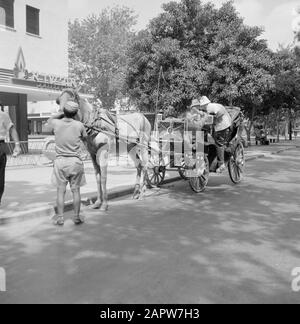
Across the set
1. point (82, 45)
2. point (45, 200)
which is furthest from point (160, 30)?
point (82, 45)

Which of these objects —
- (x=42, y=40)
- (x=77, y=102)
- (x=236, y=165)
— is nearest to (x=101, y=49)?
(x=42, y=40)

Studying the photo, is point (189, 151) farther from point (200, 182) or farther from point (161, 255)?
point (161, 255)

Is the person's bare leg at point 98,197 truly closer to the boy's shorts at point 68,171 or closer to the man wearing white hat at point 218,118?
the boy's shorts at point 68,171

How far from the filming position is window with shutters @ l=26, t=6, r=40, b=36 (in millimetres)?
20469

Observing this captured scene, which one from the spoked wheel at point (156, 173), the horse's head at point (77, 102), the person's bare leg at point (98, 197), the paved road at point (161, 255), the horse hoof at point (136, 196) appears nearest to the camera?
the paved road at point (161, 255)

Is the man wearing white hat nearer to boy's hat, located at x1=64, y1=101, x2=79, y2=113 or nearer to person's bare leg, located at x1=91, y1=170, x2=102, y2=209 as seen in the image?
person's bare leg, located at x1=91, y1=170, x2=102, y2=209

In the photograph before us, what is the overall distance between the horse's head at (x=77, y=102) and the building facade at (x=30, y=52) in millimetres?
11208

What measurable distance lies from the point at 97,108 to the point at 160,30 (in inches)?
545

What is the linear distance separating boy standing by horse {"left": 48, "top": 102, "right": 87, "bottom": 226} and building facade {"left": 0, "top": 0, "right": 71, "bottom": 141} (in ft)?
39.9

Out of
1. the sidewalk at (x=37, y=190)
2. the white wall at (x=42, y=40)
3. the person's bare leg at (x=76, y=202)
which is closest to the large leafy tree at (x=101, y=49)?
the white wall at (x=42, y=40)

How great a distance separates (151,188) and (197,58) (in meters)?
11.4

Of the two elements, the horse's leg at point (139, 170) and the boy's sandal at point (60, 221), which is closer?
the boy's sandal at point (60, 221)

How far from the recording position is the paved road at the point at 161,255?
3830mm
